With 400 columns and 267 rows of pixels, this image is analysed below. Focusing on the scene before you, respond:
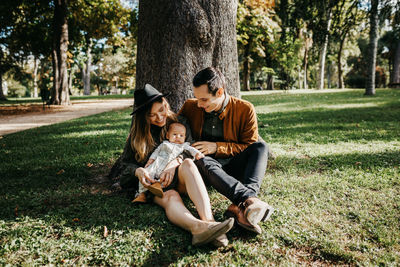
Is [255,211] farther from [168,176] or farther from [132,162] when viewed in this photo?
[132,162]

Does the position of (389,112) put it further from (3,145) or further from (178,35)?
(3,145)

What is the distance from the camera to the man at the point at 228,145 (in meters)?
2.57

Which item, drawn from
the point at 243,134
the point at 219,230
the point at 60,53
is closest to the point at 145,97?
the point at 243,134

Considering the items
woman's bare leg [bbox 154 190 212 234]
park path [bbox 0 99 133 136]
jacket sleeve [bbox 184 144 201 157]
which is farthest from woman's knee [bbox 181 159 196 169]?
park path [bbox 0 99 133 136]

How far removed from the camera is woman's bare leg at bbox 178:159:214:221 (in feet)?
8.21

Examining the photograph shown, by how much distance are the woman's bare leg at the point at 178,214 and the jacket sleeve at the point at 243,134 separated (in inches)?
31.6

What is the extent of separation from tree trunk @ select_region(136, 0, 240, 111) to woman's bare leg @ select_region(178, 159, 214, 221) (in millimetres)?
1478

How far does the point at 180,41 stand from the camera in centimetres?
373

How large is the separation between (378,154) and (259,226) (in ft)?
11.4

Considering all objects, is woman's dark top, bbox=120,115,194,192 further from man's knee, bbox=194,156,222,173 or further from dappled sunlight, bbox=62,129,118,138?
dappled sunlight, bbox=62,129,118,138

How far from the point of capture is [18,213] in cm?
295

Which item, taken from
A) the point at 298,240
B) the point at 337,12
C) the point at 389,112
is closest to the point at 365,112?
the point at 389,112

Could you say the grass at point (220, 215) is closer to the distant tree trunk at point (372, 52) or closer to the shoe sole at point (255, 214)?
the shoe sole at point (255, 214)

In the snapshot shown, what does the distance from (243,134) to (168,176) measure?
117 centimetres
